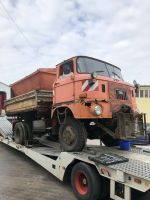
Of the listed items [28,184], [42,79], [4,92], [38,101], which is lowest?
[28,184]

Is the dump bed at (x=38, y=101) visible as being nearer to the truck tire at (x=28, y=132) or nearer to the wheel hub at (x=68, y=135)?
the truck tire at (x=28, y=132)

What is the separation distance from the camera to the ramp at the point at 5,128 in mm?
→ 11131

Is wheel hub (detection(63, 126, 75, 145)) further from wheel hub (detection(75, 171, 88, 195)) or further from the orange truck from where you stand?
wheel hub (detection(75, 171, 88, 195))

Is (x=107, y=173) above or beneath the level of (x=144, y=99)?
beneath

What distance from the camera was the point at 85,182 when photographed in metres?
5.31

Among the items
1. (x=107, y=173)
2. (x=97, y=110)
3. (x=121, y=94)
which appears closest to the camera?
(x=107, y=173)

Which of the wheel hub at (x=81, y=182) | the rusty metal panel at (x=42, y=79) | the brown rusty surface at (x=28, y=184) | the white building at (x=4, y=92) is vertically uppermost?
the white building at (x=4, y=92)

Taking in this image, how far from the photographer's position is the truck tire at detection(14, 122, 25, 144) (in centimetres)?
925

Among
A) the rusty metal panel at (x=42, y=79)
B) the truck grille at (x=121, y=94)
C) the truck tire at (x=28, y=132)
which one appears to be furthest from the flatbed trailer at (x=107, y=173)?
the truck tire at (x=28, y=132)

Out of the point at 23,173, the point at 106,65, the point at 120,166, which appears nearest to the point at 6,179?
the point at 23,173

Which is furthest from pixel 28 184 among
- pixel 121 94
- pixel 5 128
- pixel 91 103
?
pixel 5 128

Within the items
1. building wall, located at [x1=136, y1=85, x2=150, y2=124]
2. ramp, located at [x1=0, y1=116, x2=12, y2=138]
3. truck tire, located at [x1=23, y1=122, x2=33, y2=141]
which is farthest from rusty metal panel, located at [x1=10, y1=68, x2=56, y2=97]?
building wall, located at [x1=136, y1=85, x2=150, y2=124]

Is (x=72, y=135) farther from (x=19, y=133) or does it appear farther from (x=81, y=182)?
(x=19, y=133)

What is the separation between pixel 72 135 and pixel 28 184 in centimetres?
155
